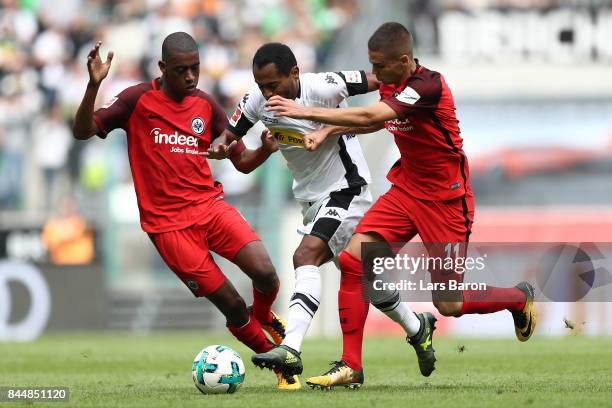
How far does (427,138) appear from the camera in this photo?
28.0 feet

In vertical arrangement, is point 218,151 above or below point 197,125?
below

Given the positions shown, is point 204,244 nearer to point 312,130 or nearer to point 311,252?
point 311,252

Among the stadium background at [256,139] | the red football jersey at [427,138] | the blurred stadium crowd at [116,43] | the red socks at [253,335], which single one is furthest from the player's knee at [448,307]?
the blurred stadium crowd at [116,43]

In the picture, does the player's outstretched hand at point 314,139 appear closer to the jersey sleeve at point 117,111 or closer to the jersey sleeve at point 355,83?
the jersey sleeve at point 355,83

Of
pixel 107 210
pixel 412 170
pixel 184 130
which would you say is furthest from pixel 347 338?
pixel 107 210

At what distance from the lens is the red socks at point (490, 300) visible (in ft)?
28.3

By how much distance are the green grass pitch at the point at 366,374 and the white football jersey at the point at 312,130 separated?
1.51 m

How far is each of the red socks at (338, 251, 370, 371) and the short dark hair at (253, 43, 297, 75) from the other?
1367mm

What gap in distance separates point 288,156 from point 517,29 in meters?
15.5

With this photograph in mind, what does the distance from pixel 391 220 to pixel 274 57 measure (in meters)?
1.44

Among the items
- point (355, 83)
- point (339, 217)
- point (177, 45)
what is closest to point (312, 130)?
point (355, 83)

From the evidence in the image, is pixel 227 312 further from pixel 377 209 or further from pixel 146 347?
pixel 146 347

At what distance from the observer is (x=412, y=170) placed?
874 centimetres

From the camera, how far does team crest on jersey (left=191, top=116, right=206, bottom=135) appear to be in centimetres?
906
